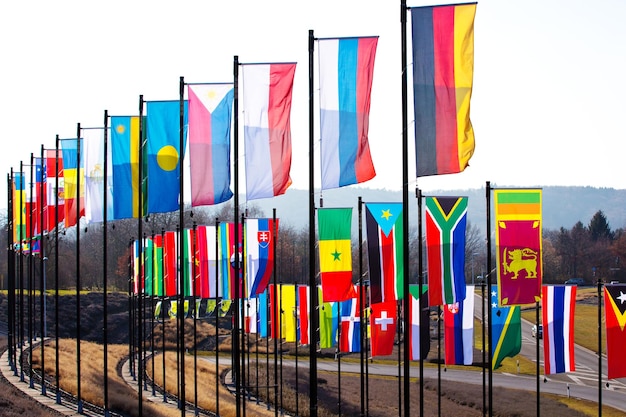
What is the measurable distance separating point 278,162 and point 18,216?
2851cm

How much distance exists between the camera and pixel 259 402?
49719mm

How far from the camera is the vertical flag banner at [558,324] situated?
93.4 feet

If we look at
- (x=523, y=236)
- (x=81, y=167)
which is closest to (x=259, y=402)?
(x=81, y=167)

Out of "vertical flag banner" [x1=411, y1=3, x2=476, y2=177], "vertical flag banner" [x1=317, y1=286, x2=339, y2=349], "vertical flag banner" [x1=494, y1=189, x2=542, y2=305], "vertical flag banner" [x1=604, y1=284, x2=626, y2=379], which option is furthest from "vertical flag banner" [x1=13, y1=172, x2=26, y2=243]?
"vertical flag banner" [x1=411, y1=3, x2=476, y2=177]

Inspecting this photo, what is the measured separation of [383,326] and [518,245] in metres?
9.30

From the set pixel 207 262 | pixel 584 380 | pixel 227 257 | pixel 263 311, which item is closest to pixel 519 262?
pixel 227 257

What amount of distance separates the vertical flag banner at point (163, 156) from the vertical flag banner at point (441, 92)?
10117 mm

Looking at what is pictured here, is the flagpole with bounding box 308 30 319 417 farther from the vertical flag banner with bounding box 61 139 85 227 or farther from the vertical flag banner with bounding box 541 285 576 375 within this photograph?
the vertical flag banner with bounding box 61 139 85 227

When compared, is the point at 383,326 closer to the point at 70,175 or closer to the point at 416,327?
the point at 416,327

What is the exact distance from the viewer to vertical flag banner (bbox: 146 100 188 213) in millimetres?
25984

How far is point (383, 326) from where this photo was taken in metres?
31.9

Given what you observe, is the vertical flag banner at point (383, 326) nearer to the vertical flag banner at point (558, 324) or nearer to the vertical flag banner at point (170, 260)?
the vertical flag banner at point (558, 324)

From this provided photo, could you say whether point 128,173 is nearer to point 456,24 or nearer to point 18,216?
point 456,24

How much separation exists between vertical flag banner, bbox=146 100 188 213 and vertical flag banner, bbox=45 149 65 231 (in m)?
10.0
